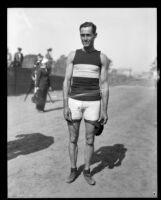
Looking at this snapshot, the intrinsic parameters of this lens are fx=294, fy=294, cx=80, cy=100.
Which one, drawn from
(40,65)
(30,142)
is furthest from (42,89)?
(30,142)

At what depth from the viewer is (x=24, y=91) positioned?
1597cm

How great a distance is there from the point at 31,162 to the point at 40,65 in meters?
5.64

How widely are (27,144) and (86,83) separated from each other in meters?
2.81

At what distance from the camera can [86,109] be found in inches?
153

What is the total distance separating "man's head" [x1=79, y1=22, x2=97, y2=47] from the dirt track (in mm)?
1966

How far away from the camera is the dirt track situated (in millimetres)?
4086

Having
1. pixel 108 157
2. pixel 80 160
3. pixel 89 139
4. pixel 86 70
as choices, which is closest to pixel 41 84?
pixel 108 157

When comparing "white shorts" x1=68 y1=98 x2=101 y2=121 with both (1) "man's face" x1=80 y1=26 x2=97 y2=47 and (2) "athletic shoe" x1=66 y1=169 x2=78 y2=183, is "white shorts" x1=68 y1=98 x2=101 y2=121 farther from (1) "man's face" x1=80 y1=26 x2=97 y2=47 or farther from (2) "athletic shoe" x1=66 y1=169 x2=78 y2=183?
(2) "athletic shoe" x1=66 y1=169 x2=78 y2=183

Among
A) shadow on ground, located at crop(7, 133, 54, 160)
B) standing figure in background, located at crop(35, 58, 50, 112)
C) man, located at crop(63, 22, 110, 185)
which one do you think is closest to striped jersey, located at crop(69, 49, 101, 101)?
man, located at crop(63, 22, 110, 185)

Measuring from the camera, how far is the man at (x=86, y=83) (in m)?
3.79

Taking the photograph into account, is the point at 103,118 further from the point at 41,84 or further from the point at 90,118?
the point at 41,84
